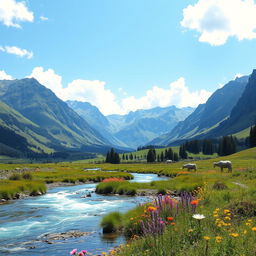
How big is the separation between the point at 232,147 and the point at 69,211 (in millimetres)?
159206

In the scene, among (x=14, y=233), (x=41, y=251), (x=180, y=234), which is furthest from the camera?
(x=14, y=233)

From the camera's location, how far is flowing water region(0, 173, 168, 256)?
1548cm

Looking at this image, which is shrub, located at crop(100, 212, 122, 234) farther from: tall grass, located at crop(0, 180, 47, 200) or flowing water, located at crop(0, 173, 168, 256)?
tall grass, located at crop(0, 180, 47, 200)

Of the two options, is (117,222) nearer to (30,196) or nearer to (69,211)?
(69,211)

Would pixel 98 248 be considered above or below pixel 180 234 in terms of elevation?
below

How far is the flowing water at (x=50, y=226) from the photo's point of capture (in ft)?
50.8

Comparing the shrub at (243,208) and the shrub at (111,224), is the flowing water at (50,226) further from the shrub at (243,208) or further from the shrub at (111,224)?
the shrub at (243,208)

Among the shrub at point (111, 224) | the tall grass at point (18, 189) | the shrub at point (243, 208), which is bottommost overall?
the tall grass at point (18, 189)

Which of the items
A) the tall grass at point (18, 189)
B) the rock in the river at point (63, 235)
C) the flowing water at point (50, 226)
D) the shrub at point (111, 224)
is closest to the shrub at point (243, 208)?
the flowing water at point (50, 226)

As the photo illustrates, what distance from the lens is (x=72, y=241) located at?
16.9 m

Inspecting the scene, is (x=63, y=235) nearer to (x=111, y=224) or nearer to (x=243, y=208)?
(x=111, y=224)

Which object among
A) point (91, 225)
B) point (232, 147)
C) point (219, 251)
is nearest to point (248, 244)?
point (219, 251)

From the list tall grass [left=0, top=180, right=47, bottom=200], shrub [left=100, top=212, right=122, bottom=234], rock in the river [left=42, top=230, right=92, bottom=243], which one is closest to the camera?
rock in the river [left=42, top=230, right=92, bottom=243]

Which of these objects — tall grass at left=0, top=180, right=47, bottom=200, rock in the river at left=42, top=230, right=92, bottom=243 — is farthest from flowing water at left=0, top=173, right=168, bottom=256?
tall grass at left=0, top=180, right=47, bottom=200
